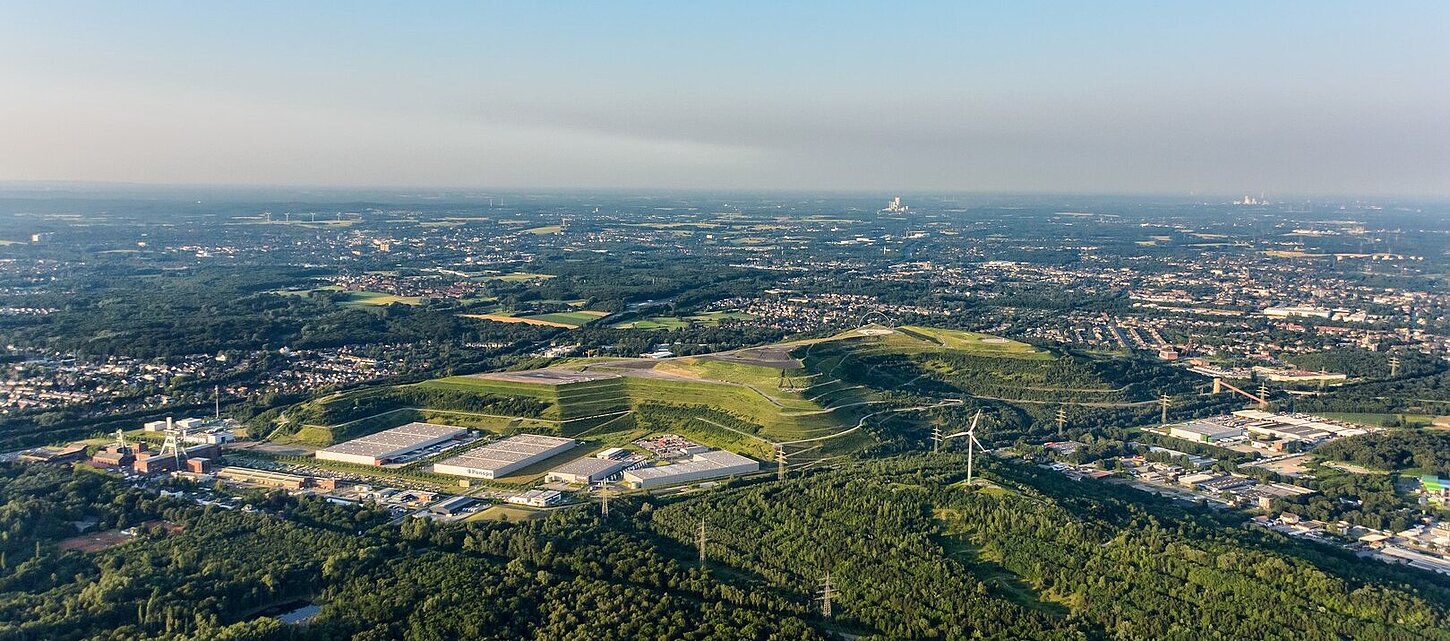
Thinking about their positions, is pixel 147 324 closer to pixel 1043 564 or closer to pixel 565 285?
pixel 565 285

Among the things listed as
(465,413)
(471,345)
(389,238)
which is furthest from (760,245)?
(465,413)

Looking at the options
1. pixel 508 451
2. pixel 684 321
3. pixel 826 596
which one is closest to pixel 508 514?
pixel 508 451

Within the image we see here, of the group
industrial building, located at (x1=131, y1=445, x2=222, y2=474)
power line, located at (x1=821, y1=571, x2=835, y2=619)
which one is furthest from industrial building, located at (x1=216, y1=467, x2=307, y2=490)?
power line, located at (x1=821, y1=571, x2=835, y2=619)

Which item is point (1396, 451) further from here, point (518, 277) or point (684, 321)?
point (518, 277)

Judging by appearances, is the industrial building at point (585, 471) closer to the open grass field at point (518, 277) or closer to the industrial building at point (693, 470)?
the industrial building at point (693, 470)

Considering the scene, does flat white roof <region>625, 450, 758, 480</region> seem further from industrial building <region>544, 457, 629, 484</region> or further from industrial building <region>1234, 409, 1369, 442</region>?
industrial building <region>1234, 409, 1369, 442</region>
